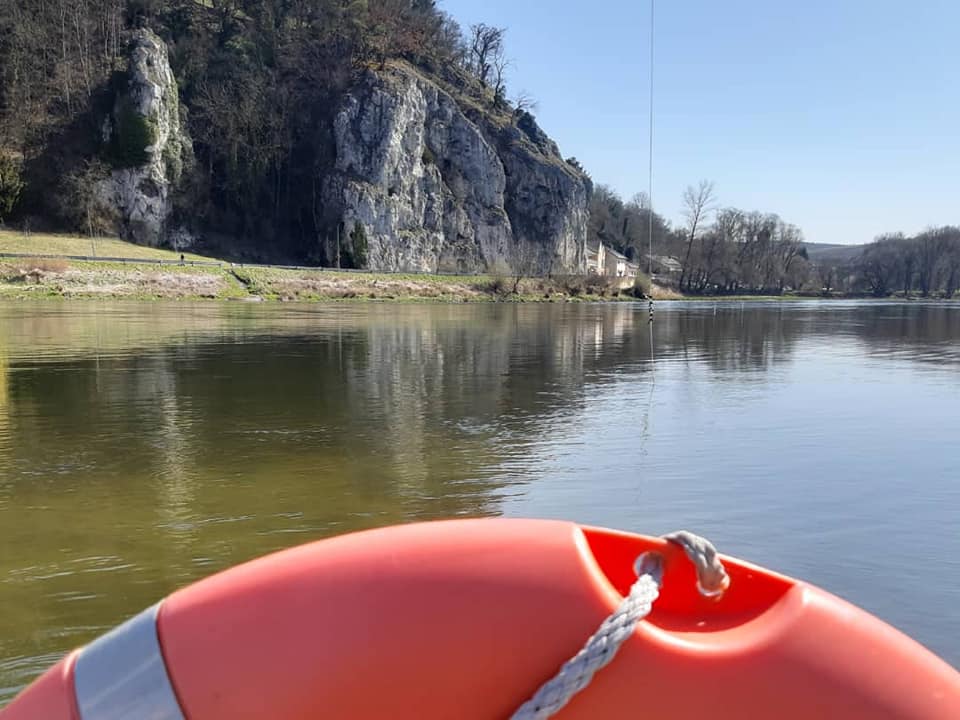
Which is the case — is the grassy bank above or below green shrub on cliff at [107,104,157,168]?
below

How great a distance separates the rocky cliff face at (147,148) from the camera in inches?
2413

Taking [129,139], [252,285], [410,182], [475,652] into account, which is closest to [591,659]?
[475,652]

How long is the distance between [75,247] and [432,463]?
Answer: 2070 inches

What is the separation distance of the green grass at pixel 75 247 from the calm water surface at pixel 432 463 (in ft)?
118

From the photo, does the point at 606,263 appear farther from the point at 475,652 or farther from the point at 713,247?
the point at 475,652

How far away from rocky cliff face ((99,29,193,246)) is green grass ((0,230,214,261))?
3.67 metres

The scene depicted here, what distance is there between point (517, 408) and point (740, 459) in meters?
3.99

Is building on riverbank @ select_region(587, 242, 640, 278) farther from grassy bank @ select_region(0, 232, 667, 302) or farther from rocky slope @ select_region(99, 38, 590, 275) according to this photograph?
grassy bank @ select_region(0, 232, 667, 302)

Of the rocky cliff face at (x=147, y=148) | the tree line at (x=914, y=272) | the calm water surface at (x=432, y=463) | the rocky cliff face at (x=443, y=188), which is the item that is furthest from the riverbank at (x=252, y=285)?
the tree line at (x=914, y=272)

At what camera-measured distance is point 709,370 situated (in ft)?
57.6

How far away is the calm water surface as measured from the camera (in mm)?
5113

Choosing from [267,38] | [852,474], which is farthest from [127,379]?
[267,38]

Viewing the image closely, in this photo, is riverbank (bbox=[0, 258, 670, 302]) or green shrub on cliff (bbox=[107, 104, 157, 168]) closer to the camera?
riverbank (bbox=[0, 258, 670, 302])

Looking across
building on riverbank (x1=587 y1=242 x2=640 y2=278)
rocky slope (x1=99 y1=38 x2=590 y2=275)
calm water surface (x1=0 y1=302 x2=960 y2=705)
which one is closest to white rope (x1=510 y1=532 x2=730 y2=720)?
calm water surface (x1=0 y1=302 x2=960 y2=705)
